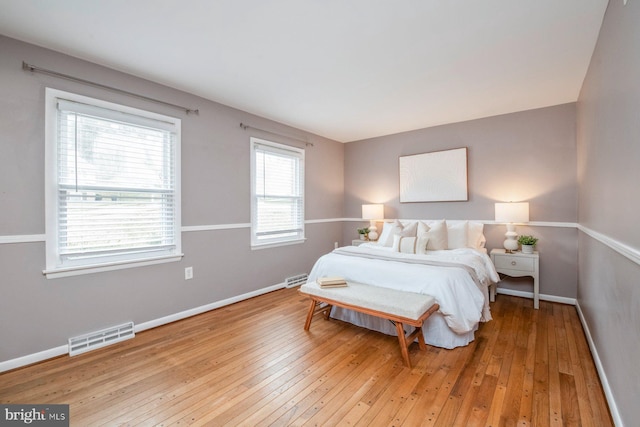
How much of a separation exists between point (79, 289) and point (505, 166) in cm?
498

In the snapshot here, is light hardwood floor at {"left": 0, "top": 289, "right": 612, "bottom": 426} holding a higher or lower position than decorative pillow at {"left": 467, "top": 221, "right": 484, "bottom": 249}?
lower

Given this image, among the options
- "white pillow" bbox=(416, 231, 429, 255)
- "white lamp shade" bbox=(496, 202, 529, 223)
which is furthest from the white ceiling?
"white pillow" bbox=(416, 231, 429, 255)

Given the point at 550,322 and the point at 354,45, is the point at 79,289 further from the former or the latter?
the point at 550,322

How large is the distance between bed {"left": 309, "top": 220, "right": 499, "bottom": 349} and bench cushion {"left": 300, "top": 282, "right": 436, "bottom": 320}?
0.45 feet

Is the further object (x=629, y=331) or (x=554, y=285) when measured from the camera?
(x=554, y=285)

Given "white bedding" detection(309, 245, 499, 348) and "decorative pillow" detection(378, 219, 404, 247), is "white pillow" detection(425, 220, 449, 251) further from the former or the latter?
"decorative pillow" detection(378, 219, 404, 247)

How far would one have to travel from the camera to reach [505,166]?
3.92m

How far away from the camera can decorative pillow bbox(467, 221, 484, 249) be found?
12.3ft

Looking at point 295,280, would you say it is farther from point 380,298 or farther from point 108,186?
point 108,186

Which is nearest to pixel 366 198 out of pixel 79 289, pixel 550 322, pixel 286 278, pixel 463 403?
pixel 286 278

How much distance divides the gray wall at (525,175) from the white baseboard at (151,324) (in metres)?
2.73

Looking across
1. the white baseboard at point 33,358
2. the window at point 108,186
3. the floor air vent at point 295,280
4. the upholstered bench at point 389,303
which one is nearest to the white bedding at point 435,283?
the upholstered bench at point 389,303

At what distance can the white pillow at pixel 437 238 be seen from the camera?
3.66 metres

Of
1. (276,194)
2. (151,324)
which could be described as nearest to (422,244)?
(276,194)
